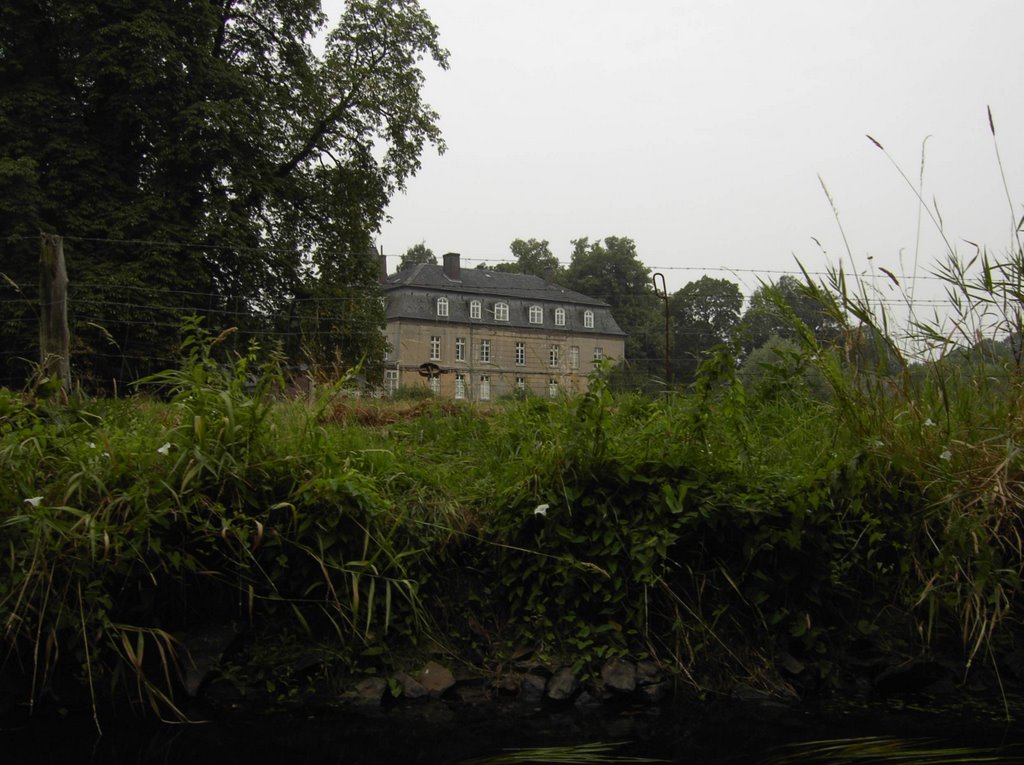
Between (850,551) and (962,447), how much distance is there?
726 millimetres

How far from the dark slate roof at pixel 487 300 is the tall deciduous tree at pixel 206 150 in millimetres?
20090

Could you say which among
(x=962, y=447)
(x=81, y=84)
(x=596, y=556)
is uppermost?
(x=81, y=84)

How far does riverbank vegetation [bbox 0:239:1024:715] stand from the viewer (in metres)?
3.64

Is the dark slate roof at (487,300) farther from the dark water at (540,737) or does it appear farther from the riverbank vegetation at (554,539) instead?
the dark water at (540,737)

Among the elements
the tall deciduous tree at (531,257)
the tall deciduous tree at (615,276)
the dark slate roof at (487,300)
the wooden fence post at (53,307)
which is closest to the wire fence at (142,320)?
the wooden fence post at (53,307)

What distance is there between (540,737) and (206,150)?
1473 cm

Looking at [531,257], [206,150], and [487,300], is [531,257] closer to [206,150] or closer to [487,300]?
[487,300]

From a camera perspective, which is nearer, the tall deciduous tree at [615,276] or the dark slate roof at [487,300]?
the dark slate roof at [487,300]

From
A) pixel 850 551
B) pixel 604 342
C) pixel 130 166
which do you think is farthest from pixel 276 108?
pixel 604 342

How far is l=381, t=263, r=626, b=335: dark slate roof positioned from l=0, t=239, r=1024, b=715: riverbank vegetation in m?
35.7

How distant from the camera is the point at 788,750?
3281 millimetres

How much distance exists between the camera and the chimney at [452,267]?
46.8m

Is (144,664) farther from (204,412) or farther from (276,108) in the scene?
(276,108)

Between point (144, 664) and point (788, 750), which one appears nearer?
point (788, 750)
